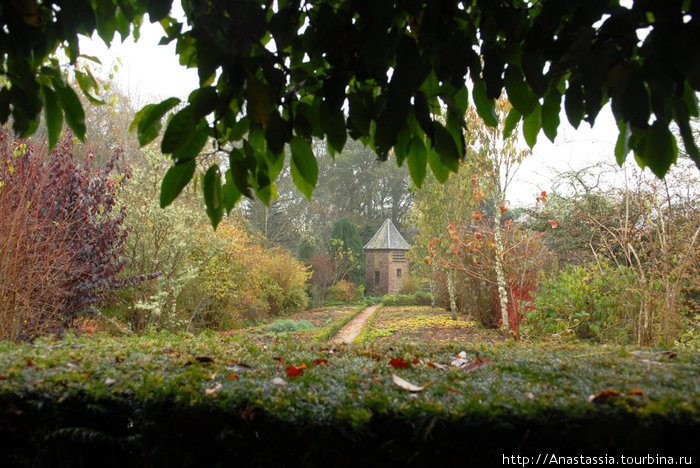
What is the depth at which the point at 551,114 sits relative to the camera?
1.43 meters

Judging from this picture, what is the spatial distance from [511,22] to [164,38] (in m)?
1.08

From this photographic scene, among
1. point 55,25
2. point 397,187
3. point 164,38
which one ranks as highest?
point 397,187

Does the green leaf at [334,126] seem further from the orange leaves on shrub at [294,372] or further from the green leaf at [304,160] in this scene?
A: the orange leaves on shrub at [294,372]

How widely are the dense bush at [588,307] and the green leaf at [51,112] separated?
646 centimetres

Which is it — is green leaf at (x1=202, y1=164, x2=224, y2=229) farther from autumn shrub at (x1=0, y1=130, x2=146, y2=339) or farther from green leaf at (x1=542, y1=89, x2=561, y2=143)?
autumn shrub at (x1=0, y1=130, x2=146, y2=339)

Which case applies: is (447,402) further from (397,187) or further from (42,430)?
(397,187)

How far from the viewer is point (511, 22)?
1355 millimetres

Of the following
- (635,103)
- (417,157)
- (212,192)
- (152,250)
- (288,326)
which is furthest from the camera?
(288,326)

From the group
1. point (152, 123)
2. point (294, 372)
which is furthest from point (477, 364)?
point (152, 123)

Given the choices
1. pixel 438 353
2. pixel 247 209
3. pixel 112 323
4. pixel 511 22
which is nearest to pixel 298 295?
pixel 247 209

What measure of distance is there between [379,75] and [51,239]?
616 centimetres

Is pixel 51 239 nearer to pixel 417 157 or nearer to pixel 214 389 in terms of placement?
pixel 214 389

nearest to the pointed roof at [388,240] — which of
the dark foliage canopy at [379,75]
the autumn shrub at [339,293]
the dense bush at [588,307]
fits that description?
the autumn shrub at [339,293]

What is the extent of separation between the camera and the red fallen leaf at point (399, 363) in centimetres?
186
